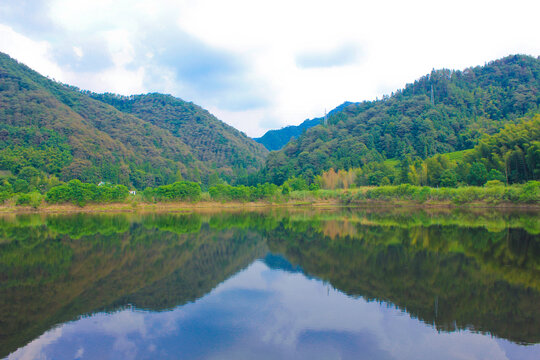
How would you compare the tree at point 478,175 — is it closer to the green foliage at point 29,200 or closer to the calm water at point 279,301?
the calm water at point 279,301

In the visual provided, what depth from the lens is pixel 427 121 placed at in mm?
95500

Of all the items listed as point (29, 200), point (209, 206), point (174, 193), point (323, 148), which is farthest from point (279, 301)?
point (323, 148)

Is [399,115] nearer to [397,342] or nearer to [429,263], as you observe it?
[429,263]

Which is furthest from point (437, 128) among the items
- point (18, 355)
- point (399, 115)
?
point (18, 355)

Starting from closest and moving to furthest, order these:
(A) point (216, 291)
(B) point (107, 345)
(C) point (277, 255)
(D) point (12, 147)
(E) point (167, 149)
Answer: (B) point (107, 345), (A) point (216, 291), (C) point (277, 255), (D) point (12, 147), (E) point (167, 149)

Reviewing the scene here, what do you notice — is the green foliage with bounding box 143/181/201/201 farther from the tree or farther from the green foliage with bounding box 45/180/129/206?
the tree

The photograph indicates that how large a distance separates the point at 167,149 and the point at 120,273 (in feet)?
446

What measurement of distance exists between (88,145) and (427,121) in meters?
101

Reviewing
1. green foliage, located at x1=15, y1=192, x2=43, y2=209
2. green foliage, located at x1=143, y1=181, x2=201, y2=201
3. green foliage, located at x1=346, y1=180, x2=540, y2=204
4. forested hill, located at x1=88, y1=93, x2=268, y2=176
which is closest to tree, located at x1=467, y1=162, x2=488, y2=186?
green foliage, located at x1=346, y1=180, x2=540, y2=204

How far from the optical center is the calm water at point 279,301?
799 cm

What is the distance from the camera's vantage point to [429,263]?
1441 cm

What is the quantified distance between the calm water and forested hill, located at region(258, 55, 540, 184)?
233 feet

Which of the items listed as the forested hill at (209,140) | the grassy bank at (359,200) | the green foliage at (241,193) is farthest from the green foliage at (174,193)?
the forested hill at (209,140)

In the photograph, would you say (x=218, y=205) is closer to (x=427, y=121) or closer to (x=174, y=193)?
(x=174, y=193)
